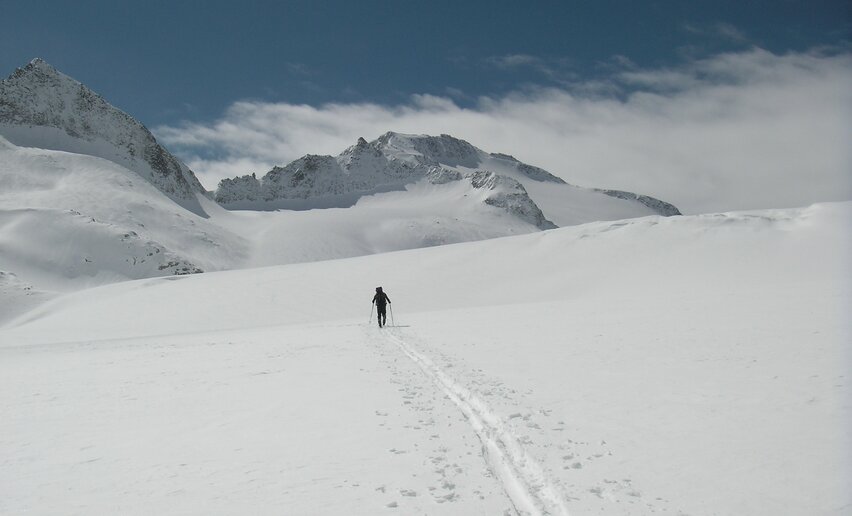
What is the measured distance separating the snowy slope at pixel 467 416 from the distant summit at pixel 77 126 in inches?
5801

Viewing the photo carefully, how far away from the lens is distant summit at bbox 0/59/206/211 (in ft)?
463

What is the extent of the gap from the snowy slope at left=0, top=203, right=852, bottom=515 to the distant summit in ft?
483

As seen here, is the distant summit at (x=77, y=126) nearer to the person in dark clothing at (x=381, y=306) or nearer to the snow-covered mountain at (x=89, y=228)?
the snow-covered mountain at (x=89, y=228)

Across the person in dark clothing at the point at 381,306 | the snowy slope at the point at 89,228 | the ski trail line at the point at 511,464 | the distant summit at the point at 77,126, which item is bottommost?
the ski trail line at the point at 511,464

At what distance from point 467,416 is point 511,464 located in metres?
1.82

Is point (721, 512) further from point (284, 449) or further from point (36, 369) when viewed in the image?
point (36, 369)

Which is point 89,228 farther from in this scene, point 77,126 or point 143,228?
point 77,126

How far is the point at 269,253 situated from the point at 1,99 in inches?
3601

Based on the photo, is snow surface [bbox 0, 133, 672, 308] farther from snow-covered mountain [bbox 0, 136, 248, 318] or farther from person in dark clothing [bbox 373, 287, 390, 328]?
person in dark clothing [bbox 373, 287, 390, 328]

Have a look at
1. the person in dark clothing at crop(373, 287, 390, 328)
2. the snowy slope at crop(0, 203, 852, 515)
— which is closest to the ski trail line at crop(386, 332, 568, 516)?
the snowy slope at crop(0, 203, 852, 515)

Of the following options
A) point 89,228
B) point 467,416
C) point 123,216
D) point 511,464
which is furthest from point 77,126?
point 511,464

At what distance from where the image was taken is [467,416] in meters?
7.82

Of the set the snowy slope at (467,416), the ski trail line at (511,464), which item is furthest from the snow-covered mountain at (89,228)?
the ski trail line at (511,464)

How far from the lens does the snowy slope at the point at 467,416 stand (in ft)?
17.4
